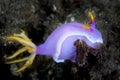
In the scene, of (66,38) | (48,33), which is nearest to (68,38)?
(66,38)

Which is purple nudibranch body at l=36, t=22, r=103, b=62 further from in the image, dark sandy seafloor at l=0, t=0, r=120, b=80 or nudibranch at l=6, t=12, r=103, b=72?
dark sandy seafloor at l=0, t=0, r=120, b=80

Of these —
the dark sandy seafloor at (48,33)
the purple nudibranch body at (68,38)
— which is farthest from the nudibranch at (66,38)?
the dark sandy seafloor at (48,33)

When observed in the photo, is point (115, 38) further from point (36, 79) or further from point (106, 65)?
point (36, 79)

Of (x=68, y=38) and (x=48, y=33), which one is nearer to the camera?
(x=68, y=38)

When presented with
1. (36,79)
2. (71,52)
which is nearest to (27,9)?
(36,79)

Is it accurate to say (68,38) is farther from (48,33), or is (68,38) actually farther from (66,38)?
(48,33)
